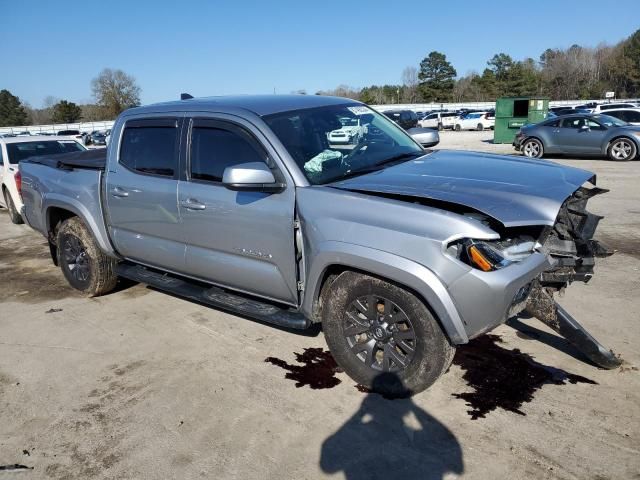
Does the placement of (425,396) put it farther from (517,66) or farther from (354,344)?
(517,66)

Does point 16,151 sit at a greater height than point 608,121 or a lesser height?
greater

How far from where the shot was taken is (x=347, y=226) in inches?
133

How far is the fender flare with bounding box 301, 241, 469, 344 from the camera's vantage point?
10.0ft

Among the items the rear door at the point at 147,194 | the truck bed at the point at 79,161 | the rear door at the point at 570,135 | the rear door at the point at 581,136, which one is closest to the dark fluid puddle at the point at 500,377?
the rear door at the point at 147,194

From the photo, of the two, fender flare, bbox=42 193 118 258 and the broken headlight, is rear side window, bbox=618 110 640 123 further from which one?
fender flare, bbox=42 193 118 258

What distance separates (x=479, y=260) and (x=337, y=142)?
1.64m

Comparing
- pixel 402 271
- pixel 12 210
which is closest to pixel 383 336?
pixel 402 271

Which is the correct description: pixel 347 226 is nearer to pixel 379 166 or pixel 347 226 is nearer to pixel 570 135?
pixel 379 166

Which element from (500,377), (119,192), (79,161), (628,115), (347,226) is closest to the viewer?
(347,226)

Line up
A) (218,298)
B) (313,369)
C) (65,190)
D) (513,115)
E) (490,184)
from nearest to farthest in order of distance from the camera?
(490,184) → (313,369) → (218,298) → (65,190) → (513,115)

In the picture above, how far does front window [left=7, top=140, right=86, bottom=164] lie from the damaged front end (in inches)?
368

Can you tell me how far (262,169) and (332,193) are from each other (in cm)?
51

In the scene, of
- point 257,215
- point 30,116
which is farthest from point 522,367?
point 30,116

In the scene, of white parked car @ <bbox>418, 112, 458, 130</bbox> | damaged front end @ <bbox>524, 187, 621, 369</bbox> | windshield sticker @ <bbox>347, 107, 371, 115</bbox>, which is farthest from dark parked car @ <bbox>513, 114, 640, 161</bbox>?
white parked car @ <bbox>418, 112, 458, 130</bbox>
